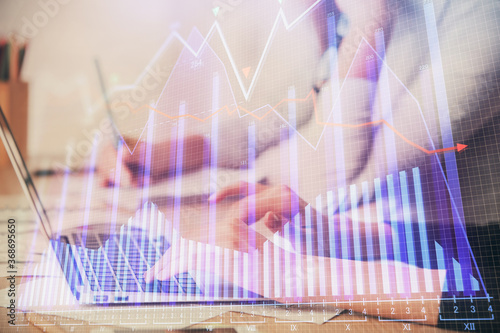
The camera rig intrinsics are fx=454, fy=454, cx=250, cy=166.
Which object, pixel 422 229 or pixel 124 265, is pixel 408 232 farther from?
pixel 124 265

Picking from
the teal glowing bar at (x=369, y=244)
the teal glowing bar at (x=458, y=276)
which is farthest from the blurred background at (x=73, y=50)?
the teal glowing bar at (x=458, y=276)

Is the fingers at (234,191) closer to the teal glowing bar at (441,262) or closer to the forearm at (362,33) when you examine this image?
the forearm at (362,33)

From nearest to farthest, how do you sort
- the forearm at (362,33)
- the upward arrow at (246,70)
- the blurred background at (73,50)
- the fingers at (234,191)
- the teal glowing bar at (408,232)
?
the teal glowing bar at (408,232)
the forearm at (362,33)
the fingers at (234,191)
the upward arrow at (246,70)
the blurred background at (73,50)

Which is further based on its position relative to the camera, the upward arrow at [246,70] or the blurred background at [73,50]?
the blurred background at [73,50]

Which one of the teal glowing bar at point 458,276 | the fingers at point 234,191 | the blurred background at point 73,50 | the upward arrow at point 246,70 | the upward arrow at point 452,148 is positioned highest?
the blurred background at point 73,50

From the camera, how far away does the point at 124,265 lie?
371 cm

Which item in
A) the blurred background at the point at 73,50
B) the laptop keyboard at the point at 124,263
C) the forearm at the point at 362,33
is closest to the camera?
the forearm at the point at 362,33

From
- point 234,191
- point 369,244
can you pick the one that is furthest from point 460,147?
point 234,191

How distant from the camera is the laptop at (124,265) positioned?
133 inches

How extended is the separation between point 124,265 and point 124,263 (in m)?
0.02

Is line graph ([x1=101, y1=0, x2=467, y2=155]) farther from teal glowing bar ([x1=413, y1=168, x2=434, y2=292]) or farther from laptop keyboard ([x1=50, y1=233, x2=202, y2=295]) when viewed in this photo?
laptop keyboard ([x1=50, y1=233, x2=202, y2=295])

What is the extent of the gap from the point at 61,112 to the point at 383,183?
→ 319cm

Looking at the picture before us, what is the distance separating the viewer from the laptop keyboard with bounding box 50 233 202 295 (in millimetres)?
3455

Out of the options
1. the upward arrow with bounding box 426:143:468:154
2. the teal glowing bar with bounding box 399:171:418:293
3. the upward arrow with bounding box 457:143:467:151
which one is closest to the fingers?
the teal glowing bar with bounding box 399:171:418:293
